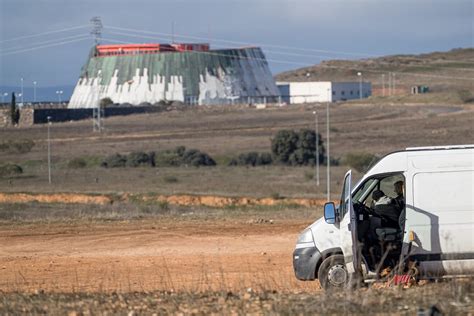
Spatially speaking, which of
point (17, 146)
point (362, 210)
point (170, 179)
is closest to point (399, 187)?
point (362, 210)

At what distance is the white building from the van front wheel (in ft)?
351

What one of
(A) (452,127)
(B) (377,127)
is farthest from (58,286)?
(B) (377,127)

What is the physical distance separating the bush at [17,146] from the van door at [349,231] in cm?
5293

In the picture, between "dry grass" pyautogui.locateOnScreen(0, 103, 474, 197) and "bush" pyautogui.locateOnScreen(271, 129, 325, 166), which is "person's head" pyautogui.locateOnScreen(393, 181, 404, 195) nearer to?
"dry grass" pyautogui.locateOnScreen(0, 103, 474, 197)

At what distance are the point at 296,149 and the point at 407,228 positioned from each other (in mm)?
45904

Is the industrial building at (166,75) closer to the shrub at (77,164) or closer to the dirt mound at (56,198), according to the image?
the shrub at (77,164)

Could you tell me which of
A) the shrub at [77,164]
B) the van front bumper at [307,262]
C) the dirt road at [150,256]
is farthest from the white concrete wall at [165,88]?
the van front bumper at [307,262]

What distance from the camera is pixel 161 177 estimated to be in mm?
50031

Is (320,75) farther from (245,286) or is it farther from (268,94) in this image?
(245,286)

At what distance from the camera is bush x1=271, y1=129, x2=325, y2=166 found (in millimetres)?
56469

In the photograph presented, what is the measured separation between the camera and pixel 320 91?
124 meters

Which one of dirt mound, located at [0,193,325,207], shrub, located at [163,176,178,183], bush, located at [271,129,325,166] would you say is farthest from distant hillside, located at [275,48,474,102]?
dirt mound, located at [0,193,325,207]

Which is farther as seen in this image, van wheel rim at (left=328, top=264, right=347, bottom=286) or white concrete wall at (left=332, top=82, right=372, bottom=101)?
white concrete wall at (left=332, top=82, right=372, bottom=101)

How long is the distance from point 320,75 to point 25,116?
106134 mm
